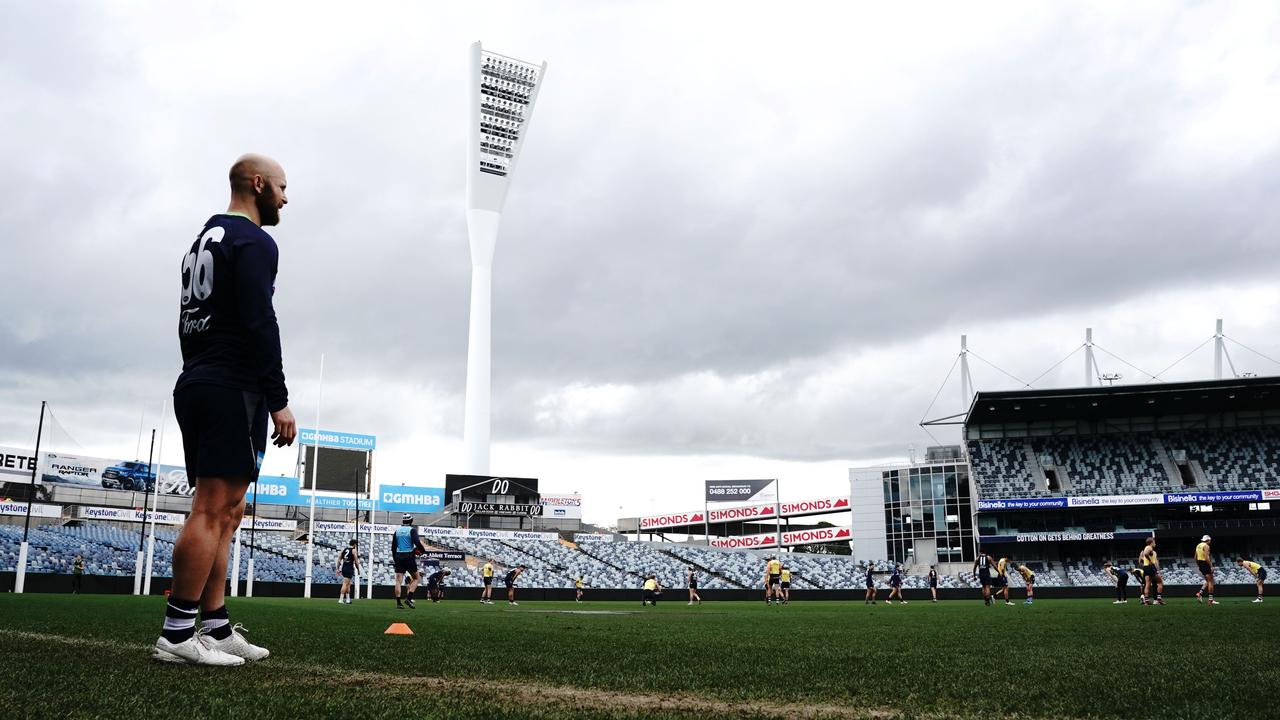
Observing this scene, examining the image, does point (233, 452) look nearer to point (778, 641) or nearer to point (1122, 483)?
point (778, 641)

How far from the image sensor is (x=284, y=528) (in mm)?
56875

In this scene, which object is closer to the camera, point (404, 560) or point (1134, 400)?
point (404, 560)

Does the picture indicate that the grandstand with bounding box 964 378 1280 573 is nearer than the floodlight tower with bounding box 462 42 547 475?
Yes

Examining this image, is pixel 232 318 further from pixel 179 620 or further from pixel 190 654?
pixel 190 654

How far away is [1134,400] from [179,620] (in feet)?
198

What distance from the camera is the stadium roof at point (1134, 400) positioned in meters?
52.4

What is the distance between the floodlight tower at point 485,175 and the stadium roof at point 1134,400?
3805 cm

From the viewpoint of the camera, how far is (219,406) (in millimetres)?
4180

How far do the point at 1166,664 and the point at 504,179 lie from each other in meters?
74.8

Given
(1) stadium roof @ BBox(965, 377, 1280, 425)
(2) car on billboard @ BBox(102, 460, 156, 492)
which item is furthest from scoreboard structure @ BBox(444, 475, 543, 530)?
(1) stadium roof @ BBox(965, 377, 1280, 425)

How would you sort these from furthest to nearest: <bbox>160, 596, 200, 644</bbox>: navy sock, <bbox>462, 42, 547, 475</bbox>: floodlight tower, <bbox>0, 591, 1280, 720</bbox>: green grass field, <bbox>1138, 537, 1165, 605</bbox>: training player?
1. <bbox>462, 42, 547, 475</bbox>: floodlight tower
2. <bbox>1138, 537, 1165, 605</bbox>: training player
3. <bbox>160, 596, 200, 644</bbox>: navy sock
4. <bbox>0, 591, 1280, 720</bbox>: green grass field

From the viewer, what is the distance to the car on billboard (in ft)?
189

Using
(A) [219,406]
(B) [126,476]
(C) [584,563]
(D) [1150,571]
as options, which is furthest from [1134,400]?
(B) [126,476]

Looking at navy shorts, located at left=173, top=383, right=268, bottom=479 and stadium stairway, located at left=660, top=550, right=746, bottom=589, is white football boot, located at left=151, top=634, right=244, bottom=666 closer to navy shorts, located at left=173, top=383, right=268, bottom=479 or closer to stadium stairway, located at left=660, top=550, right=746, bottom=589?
navy shorts, located at left=173, top=383, right=268, bottom=479
